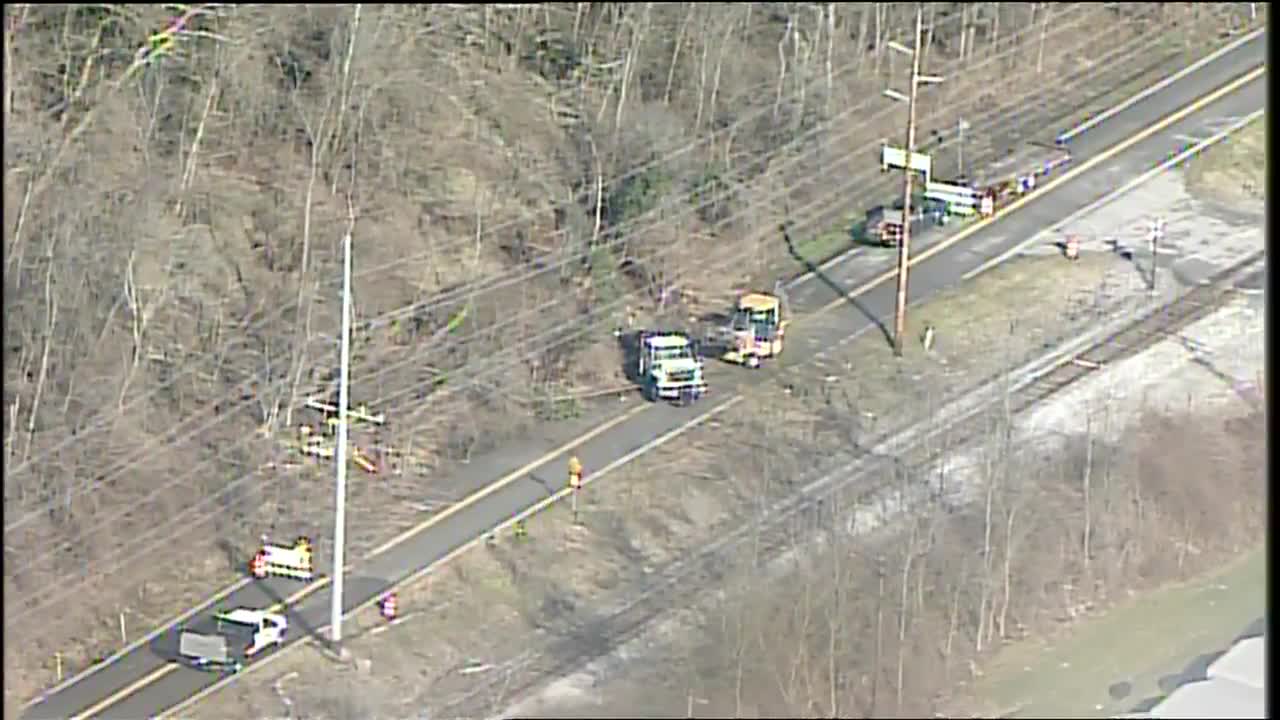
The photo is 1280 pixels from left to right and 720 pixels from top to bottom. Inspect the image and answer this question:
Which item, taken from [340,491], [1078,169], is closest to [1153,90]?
[1078,169]

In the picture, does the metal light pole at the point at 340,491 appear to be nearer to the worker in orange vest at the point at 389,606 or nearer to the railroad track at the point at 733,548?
the worker in orange vest at the point at 389,606

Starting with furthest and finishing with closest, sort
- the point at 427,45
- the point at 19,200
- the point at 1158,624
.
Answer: the point at 427,45 → the point at 19,200 → the point at 1158,624

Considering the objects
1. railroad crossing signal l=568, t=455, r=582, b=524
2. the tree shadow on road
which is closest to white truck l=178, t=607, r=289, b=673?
railroad crossing signal l=568, t=455, r=582, b=524

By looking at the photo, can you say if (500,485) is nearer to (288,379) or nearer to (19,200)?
(288,379)

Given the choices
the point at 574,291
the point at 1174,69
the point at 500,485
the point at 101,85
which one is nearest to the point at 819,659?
the point at 500,485

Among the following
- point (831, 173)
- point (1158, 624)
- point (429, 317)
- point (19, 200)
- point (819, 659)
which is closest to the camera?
point (819, 659)

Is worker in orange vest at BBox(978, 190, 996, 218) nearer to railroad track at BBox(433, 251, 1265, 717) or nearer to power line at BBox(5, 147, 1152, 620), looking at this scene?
power line at BBox(5, 147, 1152, 620)

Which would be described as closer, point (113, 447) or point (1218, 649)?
point (1218, 649)
